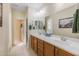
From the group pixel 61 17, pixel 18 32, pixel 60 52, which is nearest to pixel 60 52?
pixel 60 52

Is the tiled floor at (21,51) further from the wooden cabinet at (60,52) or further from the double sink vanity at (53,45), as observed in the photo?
the wooden cabinet at (60,52)

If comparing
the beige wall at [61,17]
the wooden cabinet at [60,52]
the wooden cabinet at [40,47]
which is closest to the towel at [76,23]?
the beige wall at [61,17]

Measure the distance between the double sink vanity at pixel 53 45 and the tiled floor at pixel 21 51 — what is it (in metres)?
0.10

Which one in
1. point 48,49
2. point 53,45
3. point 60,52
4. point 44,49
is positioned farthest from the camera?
point 44,49

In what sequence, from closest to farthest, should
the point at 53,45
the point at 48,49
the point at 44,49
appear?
the point at 53,45 < the point at 48,49 < the point at 44,49

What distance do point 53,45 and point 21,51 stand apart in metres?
0.59

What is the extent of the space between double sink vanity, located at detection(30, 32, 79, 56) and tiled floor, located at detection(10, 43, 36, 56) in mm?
96

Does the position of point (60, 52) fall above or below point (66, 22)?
below

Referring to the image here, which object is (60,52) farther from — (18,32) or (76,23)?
(18,32)

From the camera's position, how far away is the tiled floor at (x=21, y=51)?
2045 millimetres

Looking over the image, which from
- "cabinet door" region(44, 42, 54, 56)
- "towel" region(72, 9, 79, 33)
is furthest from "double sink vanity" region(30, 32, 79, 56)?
"towel" region(72, 9, 79, 33)

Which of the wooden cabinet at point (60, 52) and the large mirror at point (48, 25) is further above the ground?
the large mirror at point (48, 25)

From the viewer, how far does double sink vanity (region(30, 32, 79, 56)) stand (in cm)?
167

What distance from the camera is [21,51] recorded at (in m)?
2.12
